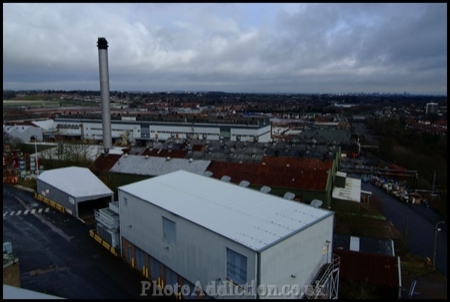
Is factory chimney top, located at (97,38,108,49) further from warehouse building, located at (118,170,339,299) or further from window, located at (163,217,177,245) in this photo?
window, located at (163,217,177,245)

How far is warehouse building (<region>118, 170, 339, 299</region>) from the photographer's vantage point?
934 centimetres

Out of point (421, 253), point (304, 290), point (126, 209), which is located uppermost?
point (126, 209)

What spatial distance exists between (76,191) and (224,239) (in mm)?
14841

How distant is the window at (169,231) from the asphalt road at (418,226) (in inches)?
498

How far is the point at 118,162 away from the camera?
25.6m

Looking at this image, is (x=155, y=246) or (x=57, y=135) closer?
(x=155, y=246)

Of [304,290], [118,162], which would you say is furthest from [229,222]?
[118,162]

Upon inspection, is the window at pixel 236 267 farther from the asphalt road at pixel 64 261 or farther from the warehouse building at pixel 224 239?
the asphalt road at pixel 64 261

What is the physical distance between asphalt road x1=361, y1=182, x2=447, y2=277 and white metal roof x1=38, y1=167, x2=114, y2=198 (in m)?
18.9

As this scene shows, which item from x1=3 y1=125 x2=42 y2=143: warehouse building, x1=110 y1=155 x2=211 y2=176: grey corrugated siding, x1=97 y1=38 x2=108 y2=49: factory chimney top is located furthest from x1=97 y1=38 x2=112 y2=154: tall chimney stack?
x1=3 y1=125 x2=42 y2=143: warehouse building

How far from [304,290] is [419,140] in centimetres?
3647

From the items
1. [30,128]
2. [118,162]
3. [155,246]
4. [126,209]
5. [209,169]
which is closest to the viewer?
[155,246]

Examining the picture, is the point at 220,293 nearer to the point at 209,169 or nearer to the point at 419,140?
the point at 209,169

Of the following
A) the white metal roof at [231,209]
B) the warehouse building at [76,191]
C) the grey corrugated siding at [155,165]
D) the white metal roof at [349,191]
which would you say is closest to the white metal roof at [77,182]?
the warehouse building at [76,191]
